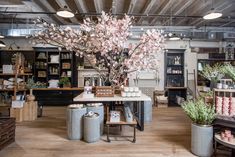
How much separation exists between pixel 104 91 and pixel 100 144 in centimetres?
104

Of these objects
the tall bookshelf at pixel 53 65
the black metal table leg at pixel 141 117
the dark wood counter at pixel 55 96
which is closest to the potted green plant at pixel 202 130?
the black metal table leg at pixel 141 117

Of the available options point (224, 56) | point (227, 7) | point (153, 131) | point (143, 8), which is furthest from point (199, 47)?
point (153, 131)

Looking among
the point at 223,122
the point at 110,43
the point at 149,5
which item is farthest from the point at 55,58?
the point at 223,122

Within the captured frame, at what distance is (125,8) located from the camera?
21.4 feet

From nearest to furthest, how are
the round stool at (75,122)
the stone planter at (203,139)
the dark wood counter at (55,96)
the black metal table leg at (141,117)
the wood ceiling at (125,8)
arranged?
the stone planter at (203,139)
the round stool at (75,122)
the black metal table leg at (141,117)
the wood ceiling at (125,8)
the dark wood counter at (55,96)

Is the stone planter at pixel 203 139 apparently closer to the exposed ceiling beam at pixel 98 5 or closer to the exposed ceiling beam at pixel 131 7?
the exposed ceiling beam at pixel 131 7

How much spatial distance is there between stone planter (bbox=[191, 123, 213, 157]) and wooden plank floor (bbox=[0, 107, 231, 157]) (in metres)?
0.24

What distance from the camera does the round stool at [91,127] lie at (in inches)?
154

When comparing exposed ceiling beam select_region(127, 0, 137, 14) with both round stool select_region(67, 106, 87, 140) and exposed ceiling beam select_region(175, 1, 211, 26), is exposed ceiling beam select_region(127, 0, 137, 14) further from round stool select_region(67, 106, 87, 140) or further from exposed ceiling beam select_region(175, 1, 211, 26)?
round stool select_region(67, 106, 87, 140)

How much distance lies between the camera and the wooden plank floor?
11.6ft

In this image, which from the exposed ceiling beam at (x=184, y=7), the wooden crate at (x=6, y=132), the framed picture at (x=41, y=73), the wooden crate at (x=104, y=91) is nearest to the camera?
the wooden crate at (x=6, y=132)

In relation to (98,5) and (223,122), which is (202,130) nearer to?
(223,122)

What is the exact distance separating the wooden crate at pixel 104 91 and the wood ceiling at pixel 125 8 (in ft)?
6.74

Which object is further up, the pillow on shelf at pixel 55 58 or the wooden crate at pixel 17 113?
the pillow on shelf at pixel 55 58
